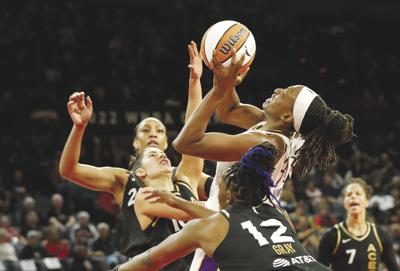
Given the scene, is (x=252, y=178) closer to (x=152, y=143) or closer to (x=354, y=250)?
(x=152, y=143)

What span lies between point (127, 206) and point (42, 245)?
5531mm

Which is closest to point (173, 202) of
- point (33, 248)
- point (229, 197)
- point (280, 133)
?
point (229, 197)

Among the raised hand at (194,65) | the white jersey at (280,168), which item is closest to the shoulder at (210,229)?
the white jersey at (280,168)

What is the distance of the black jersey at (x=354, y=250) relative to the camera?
21.6ft

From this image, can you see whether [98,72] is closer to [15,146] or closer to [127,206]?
[15,146]

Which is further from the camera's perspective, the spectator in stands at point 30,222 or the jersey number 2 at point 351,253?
the spectator in stands at point 30,222

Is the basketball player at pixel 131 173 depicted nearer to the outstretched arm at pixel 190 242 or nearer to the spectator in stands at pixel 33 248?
the outstretched arm at pixel 190 242

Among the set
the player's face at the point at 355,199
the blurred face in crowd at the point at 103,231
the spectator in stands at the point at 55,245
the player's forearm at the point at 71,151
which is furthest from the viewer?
the blurred face in crowd at the point at 103,231

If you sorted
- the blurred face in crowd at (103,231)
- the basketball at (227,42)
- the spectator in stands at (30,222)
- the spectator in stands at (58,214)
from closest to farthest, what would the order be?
the basketball at (227,42) → the blurred face in crowd at (103,231) → the spectator in stands at (30,222) → the spectator in stands at (58,214)

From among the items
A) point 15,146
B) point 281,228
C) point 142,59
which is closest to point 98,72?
point 142,59

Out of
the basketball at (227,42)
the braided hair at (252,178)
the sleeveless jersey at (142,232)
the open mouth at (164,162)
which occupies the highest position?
the basketball at (227,42)

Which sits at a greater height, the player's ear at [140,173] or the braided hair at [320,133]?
the braided hair at [320,133]

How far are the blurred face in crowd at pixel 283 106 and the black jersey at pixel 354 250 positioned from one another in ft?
9.18

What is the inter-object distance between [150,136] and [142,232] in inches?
34.5
